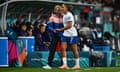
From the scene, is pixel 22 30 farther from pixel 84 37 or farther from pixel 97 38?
pixel 97 38

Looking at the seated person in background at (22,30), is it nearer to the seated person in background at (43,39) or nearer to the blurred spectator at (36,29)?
the seated person in background at (43,39)

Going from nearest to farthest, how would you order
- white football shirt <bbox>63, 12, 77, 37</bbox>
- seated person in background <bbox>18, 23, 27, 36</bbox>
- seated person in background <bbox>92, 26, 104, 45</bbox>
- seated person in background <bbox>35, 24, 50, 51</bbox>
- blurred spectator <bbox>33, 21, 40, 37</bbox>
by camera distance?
1. white football shirt <bbox>63, 12, 77, 37</bbox>
2. seated person in background <bbox>18, 23, 27, 36</bbox>
3. seated person in background <bbox>35, 24, 50, 51</bbox>
4. blurred spectator <bbox>33, 21, 40, 37</bbox>
5. seated person in background <bbox>92, 26, 104, 45</bbox>

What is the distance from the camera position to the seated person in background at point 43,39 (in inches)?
734

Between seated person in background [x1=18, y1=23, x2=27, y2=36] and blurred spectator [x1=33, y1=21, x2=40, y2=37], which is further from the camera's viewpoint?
blurred spectator [x1=33, y1=21, x2=40, y2=37]

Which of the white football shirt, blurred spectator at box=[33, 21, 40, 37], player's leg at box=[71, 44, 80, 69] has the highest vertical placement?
the white football shirt

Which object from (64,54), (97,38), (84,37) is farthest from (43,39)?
(64,54)

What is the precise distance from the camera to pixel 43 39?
1895 cm

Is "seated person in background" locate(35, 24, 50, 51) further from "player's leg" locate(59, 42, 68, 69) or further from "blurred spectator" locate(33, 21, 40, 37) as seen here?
"player's leg" locate(59, 42, 68, 69)

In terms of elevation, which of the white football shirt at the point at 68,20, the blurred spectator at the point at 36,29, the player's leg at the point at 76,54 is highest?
the white football shirt at the point at 68,20

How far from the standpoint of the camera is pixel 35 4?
715 inches

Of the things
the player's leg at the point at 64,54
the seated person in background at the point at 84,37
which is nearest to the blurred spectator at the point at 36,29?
the seated person in background at the point at 84,37

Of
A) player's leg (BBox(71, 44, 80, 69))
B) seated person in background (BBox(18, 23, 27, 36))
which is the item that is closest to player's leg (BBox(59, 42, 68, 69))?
player's leg (BBox(71, 44, 80, 69))

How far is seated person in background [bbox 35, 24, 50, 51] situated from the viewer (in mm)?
18656

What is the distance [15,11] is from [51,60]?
4222mm
